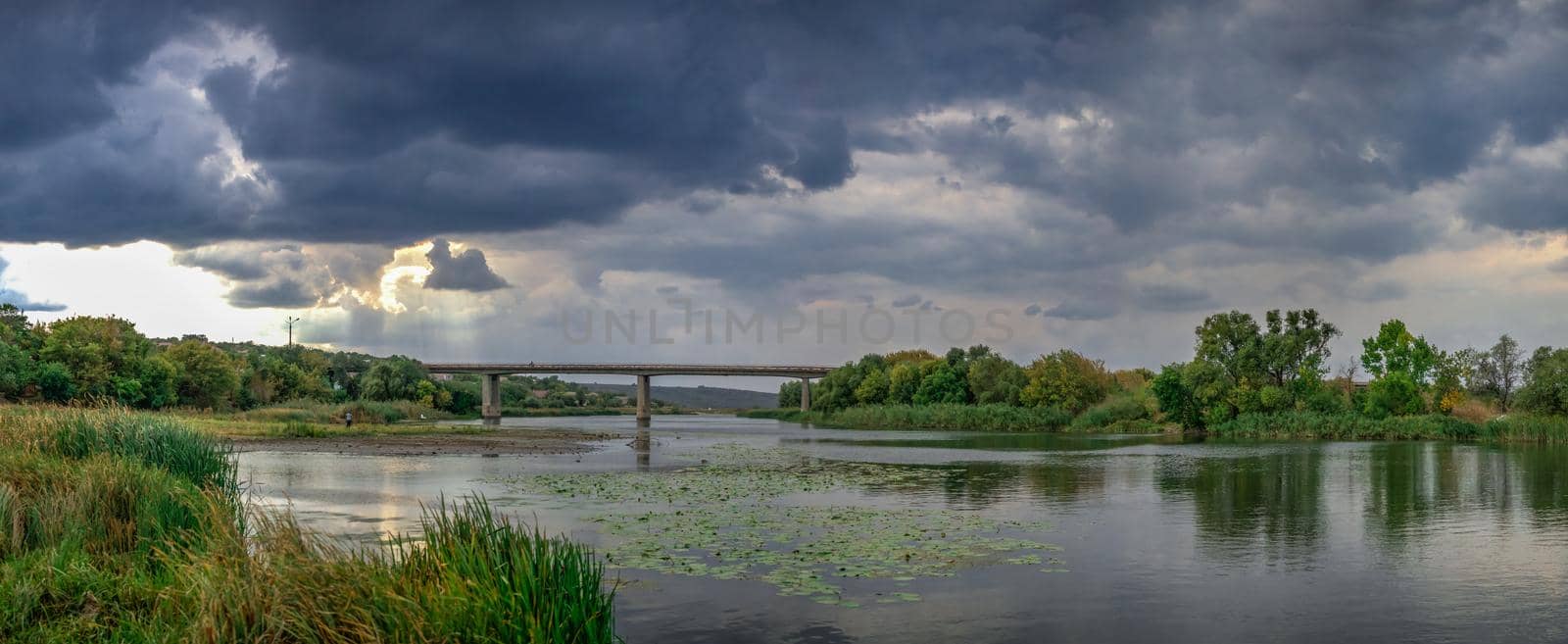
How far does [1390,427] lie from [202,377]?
101 meters

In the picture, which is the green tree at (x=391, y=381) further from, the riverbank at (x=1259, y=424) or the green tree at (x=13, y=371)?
the riverbank at (x=1259, y=424)

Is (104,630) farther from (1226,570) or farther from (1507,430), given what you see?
(1507,430)

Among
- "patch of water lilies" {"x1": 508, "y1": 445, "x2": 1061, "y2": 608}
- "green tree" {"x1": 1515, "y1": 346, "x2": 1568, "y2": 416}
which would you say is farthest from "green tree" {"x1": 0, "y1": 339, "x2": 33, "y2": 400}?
"green tree" {"x1": 1515, "y1": 346, "x2": 1568, "y2": 416}

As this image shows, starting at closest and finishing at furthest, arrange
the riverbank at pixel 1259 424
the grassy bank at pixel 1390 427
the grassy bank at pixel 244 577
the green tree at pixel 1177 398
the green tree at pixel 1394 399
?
the grassy bank at pixel 244 577
the grassy bank at pixel 1390 427
the riverbank at pixel 1259 424
the green tree at pixel 1394 399
the green tree at pixel 1177 398

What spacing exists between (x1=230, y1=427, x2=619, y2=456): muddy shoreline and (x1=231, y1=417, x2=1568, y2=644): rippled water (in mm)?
9599

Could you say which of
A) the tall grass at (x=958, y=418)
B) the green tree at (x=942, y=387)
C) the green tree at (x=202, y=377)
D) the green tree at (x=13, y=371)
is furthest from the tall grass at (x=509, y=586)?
the green tree at (x=942, y=387)

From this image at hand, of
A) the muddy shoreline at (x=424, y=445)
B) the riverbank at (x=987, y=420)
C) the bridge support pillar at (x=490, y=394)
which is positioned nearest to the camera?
the muddy shoreline at (x=424, y=445)

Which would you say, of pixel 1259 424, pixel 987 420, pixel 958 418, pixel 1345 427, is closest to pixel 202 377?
pixel 958 418

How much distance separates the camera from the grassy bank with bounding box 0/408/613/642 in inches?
386

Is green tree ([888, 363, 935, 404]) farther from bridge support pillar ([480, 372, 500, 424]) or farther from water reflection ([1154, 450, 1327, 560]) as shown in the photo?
water reflection ([1154, 450, 1327, 560])

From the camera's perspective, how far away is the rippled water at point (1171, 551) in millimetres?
14609

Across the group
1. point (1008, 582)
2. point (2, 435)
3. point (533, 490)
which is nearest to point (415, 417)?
point (533, 490)

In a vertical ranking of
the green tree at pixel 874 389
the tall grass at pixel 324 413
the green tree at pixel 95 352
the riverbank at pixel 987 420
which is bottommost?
the riverbank at pixel 987 420

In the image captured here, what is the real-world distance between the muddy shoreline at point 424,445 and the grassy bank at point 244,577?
38661mm
